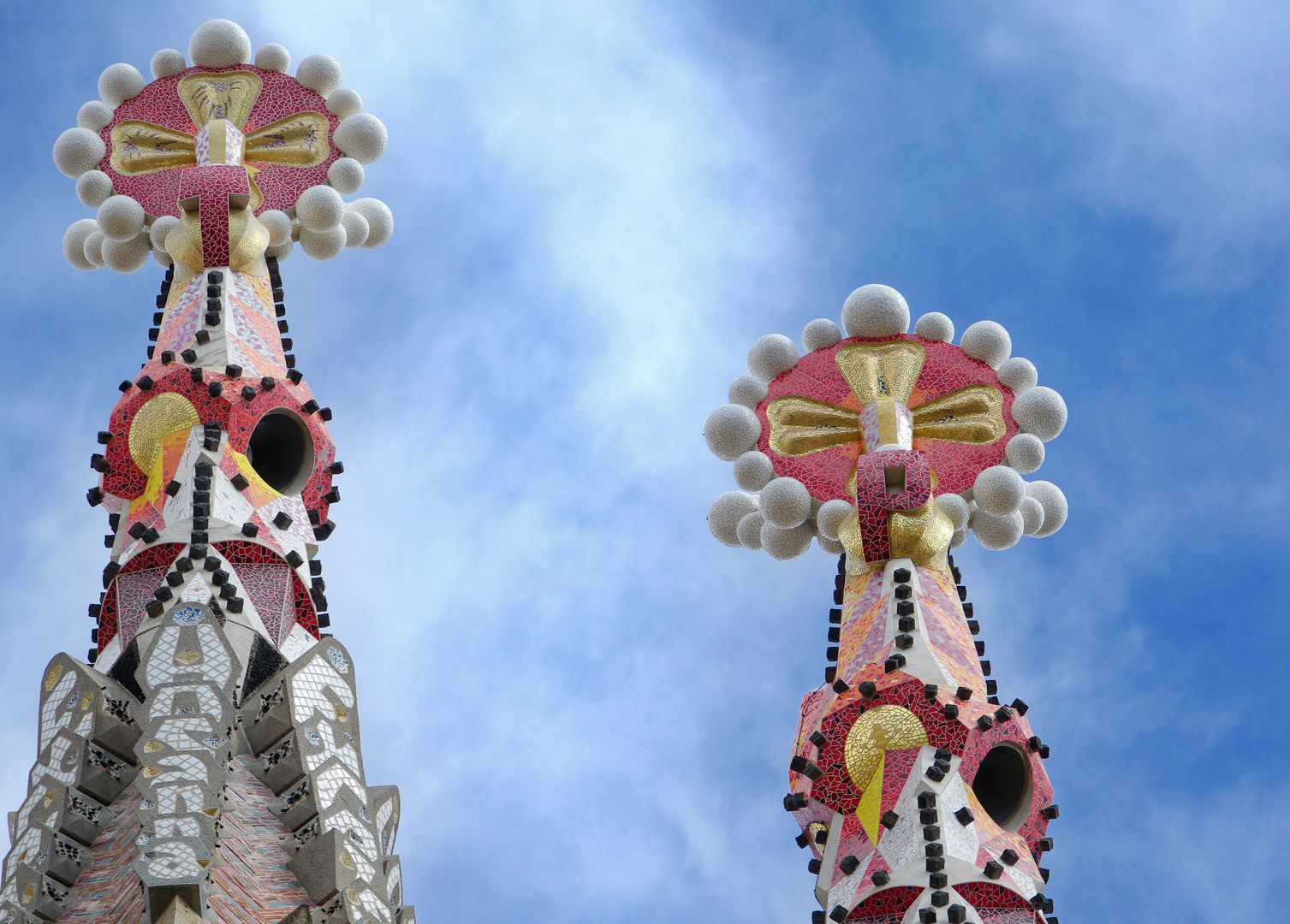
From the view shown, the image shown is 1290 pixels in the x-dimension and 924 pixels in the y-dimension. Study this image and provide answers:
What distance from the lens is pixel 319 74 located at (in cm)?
1842

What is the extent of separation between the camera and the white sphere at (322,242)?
1758 cm

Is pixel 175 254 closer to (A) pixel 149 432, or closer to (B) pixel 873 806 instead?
(A) pixel 149 432

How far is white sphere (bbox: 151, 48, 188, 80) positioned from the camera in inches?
720

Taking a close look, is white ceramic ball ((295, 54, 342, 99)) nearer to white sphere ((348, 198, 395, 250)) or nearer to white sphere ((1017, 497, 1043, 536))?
white sphere ((348, 198, 395, 250))

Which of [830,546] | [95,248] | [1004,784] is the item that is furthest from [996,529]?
[95,248]

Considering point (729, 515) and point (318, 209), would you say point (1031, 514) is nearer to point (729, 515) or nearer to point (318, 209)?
point (729, 515)

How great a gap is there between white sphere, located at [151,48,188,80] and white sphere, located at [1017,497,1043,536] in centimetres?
670

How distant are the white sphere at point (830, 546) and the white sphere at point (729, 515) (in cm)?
58

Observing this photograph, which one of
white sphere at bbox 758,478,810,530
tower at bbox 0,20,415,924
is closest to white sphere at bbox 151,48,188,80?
tower at bbox 0,20,415,924

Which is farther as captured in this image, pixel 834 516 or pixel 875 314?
pixel 875 314

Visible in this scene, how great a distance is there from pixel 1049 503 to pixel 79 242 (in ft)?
22.5

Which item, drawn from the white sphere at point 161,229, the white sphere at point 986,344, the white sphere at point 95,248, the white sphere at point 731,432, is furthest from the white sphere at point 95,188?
the white sphere at point 986,344

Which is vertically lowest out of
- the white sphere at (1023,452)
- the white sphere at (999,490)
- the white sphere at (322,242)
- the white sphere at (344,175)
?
the white sphere at (999,490)

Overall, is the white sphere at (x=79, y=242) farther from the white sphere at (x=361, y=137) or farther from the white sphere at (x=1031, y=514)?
the white sphere at (x=1031, y=514)
